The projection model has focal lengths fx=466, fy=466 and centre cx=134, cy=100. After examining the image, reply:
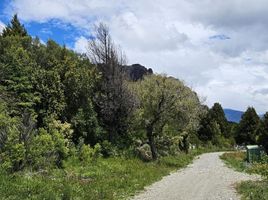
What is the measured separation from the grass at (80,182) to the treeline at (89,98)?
3100 millimetres

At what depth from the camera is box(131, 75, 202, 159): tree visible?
132 ft

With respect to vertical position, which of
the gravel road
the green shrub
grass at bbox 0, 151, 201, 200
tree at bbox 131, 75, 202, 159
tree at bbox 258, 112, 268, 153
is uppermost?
tree at bbox 131, 75, 202, 159

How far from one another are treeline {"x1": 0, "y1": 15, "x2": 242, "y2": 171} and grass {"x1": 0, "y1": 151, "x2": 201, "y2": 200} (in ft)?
10.2

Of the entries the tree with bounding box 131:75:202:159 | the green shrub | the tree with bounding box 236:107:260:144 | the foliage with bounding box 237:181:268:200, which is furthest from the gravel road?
the tree with bounding box 236:107:260:144

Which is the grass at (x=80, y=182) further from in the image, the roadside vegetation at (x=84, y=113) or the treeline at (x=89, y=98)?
the treeline at (x=89, y=98)

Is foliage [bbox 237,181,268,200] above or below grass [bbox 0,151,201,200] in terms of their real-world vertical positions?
below

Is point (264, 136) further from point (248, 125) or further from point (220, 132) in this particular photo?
point (220, 132)

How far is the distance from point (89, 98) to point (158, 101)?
601 centimetres

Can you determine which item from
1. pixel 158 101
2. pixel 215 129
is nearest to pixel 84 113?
pixel 158 101

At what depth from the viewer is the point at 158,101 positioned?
1582 inches

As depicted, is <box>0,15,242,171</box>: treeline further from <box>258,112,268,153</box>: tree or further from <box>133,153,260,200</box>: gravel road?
<box>258,112,268,153</box>: tree

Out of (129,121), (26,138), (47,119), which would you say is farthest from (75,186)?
(129,121)

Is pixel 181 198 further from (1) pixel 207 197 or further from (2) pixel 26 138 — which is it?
(2) pixel 26 138

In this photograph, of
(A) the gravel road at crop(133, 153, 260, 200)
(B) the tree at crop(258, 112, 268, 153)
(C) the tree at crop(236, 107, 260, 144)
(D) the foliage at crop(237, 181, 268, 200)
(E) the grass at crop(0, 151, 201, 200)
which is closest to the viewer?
(E) the grass at crop(0, 151, 201, 200)
